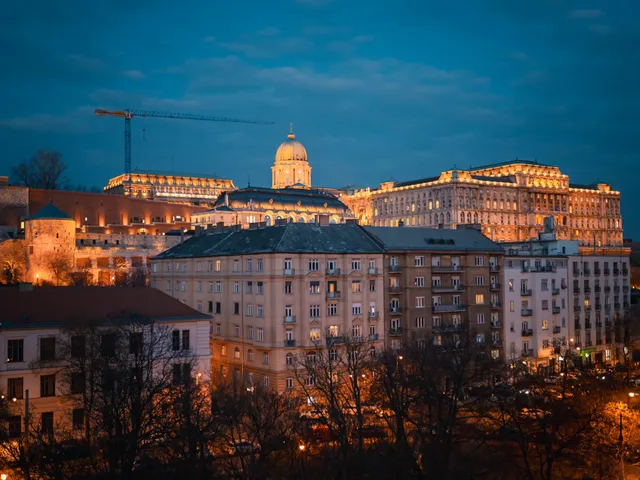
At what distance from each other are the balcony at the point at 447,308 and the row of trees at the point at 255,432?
1867 centimetres

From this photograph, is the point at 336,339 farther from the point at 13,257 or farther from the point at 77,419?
the point at 13,257

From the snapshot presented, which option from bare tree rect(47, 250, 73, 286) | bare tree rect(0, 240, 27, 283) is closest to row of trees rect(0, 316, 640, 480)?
bare tree rect(47, 250, 73, 286)

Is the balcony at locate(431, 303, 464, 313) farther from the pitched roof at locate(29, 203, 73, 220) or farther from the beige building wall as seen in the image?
the pitched roof at locate(29, 203, 73, 220)

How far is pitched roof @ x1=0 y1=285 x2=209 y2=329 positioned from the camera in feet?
151

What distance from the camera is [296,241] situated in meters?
62.8

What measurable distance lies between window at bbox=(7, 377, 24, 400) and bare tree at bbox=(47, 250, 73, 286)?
225 feet

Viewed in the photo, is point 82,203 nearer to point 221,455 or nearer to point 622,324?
point 622,324

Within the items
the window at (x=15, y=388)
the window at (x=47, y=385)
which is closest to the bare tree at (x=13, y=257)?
the window at (x=47, y=385)

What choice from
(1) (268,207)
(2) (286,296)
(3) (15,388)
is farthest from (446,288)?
(1) (268,207)

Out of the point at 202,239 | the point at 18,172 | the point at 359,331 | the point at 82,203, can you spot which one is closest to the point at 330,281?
the point at 359,331

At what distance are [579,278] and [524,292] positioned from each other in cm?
975

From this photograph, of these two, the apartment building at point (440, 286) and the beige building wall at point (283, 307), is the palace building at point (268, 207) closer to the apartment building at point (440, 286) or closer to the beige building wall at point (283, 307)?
the apartment building at point (440, 286)

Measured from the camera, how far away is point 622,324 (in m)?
84.4

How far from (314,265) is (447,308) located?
13904mm
